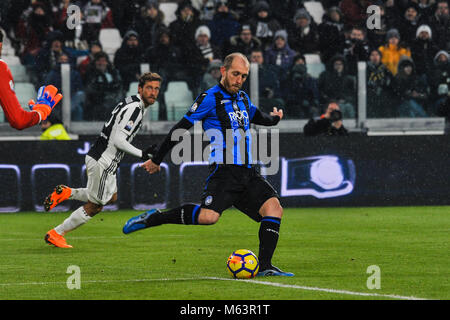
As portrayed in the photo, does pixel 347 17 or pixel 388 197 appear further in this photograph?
pixel 347 17

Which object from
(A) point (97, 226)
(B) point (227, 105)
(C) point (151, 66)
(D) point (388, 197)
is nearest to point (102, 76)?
(C) point (151, 66)

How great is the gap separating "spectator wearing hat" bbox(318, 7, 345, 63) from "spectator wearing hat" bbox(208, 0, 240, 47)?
1.77 meters

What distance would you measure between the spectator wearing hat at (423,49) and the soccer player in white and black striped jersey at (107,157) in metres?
8.19

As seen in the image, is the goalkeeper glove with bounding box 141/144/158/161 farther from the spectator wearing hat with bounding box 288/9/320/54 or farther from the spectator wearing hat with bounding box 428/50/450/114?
the spectator wearing hat with bounding box 288/9/320/54

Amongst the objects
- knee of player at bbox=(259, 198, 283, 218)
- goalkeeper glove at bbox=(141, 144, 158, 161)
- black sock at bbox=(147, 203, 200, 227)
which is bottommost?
black sock at bbox=(147, 203, 200, 227)

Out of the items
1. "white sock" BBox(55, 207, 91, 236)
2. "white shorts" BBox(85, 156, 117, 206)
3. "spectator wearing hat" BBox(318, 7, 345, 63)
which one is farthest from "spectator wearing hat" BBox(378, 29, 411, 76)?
"white sock" BBox(55, 207, 91, 236)

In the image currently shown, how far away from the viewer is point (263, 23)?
19906mm

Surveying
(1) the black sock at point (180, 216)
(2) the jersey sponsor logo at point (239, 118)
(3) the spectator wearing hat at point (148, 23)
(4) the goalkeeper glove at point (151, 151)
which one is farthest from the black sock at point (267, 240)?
(3) the spectator wearing hat at point (148, 23)

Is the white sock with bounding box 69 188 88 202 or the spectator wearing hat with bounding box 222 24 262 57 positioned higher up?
the spectator wearing hat with bounding box 222 24 262 57

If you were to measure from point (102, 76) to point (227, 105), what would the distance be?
8.63 metres

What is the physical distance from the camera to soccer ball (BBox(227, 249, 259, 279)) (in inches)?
336

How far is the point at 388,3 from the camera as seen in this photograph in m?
21.2

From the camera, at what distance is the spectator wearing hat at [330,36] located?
1956 centimetres
